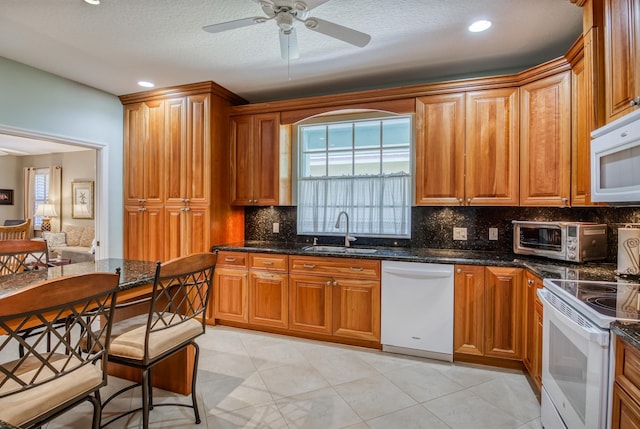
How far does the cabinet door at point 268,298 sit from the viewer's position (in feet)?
10.8

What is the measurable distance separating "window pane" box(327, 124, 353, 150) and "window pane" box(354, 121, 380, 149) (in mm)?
71

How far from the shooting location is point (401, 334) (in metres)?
2.88

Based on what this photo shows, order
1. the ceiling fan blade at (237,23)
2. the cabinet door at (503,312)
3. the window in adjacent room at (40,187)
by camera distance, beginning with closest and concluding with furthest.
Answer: the ceiling fan blade at (237,23) < the cabinet door at (503,312) < the window in adjacent room at (40,187)

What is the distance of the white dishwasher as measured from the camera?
2.75 metres

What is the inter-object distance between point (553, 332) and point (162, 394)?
7.95 feet

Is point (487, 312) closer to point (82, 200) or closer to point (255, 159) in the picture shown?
point (255, 159)

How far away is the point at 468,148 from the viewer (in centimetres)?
297

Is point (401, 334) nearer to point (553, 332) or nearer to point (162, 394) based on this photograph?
point (553, 332)

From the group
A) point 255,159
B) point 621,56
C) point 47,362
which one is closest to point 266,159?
point 255,159

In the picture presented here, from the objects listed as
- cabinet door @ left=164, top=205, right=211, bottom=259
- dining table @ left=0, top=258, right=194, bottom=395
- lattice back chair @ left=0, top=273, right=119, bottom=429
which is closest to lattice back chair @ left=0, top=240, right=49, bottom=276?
dining table @ left=0, top=258, right=194, bottom=395

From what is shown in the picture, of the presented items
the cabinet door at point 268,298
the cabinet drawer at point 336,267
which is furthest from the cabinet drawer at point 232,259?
the cabinet drawer at point 336,267

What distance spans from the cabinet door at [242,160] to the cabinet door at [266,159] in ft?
0.21

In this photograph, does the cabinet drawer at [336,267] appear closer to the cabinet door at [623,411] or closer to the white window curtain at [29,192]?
the cabinet door at [623,411]

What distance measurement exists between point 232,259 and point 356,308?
1.39m
